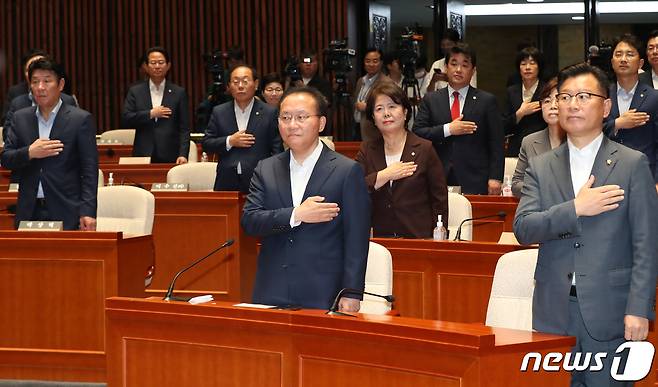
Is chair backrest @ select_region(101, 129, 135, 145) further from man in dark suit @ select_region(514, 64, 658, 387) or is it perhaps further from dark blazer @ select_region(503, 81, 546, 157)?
man in dark suit @ select_region(514, 64, 658, 387)

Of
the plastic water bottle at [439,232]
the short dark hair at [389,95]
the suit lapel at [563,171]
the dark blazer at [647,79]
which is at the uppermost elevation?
the dark blazer at [647,79]

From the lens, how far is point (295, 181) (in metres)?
3.70

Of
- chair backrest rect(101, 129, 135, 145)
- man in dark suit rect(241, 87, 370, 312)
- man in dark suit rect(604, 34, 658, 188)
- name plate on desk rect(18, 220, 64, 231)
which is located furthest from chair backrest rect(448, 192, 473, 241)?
chair backrest rect(101, 129, 135, 145)

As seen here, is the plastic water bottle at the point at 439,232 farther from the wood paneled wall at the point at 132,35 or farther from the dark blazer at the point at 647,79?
the wood paneled wall at the point at 132,35

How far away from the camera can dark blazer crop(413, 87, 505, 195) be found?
6090 millimetres

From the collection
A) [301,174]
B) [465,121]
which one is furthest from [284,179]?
[465,121]

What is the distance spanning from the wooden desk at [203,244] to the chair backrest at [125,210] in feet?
2.06

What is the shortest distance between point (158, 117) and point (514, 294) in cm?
465

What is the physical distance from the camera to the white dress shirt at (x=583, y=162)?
314cm

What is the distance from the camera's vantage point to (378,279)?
3840 millimetres

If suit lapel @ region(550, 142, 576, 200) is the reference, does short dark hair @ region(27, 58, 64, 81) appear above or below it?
above

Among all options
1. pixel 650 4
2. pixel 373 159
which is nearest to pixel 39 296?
pixel 373 159

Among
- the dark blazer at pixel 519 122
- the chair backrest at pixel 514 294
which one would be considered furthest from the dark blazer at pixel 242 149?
the chair backrest at pixel 514 294

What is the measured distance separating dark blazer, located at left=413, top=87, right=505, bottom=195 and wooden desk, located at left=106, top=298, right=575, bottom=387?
10.1 ft
